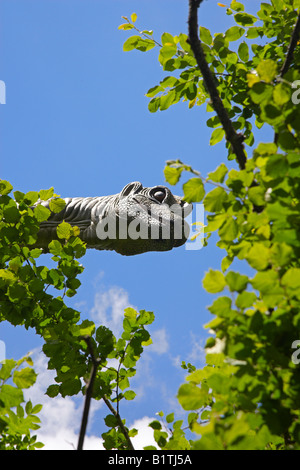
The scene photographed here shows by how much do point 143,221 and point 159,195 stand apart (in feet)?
1.14

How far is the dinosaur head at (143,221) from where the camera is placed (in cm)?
424

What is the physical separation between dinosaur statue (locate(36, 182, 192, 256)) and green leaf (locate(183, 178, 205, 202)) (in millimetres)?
1835

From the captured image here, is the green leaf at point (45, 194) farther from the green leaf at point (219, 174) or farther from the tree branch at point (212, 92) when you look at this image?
the green leaf at point (219, 174)

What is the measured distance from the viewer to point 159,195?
449cm

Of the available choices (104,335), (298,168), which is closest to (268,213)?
(298,168)

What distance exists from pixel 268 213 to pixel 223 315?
0.48 m

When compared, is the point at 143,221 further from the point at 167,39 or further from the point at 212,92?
the point at 212,92

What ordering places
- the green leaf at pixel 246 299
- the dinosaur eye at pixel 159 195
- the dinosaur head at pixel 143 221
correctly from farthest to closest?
the dinosaur eye at pixel 159 195 < the dinosaur head at pixel 143 221 < the green leaf at pixel 246 299

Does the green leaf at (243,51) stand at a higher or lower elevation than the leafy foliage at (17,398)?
higher

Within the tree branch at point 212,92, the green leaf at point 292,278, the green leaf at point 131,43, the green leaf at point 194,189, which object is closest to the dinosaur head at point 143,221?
the green leaf at point 131,43

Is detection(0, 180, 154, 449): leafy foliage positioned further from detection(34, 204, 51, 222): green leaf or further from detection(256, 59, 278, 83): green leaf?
detection(256, 59, 278, 83): green leaf

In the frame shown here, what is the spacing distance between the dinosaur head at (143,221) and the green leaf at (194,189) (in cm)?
184

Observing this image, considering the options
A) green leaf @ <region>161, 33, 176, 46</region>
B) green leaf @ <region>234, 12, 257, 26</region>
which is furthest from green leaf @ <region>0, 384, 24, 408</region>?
green leaf @ <region>234, 12, 257, 26</region>
